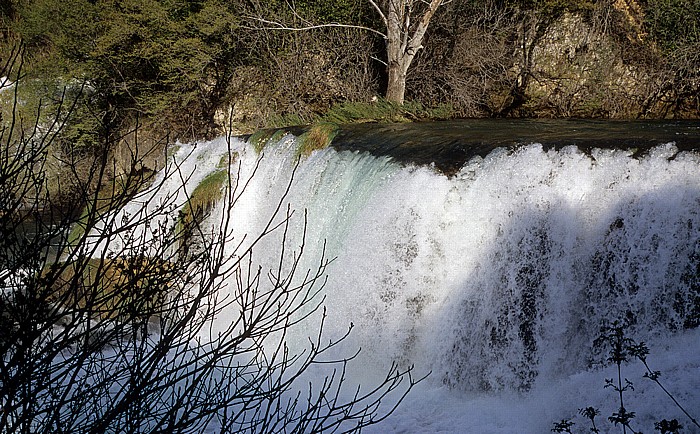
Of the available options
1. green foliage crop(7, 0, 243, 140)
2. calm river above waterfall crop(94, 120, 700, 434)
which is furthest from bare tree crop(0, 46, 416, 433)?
green foliage crop(7, 0, 243, 140)

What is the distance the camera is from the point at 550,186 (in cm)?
556

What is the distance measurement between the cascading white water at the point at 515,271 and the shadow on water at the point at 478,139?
0.20m

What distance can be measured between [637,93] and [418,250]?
644 centimetres

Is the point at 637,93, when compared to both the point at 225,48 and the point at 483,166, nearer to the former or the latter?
the point at 483,166

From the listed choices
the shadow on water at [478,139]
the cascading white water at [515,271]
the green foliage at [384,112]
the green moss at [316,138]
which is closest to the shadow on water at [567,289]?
the cascading white water at [515,271]

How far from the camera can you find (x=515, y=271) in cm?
560

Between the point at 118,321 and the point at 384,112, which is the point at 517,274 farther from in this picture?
the point at 384,112

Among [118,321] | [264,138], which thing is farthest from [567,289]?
[264,138]

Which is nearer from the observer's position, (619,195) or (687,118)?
(619,195)

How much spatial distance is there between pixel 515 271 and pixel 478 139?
5.79ft

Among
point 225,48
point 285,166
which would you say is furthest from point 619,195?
point 225,48

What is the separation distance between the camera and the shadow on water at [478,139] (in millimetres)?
5723

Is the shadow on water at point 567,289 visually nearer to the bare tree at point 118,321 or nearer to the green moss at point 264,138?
the bare tree at point 118,321

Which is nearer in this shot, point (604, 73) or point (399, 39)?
point (604, 73)
